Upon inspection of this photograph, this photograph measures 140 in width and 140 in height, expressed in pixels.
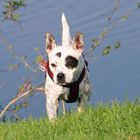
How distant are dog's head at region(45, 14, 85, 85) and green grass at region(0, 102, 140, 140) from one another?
2.88ft

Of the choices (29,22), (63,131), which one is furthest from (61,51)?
(29,22)

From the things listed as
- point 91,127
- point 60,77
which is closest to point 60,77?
point 60,77

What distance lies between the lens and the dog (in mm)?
9172

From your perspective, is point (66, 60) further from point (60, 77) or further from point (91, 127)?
point (91, 127)

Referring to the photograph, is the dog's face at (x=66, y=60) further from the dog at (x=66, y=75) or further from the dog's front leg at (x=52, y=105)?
the dog's front leg at (x=52, y=105)

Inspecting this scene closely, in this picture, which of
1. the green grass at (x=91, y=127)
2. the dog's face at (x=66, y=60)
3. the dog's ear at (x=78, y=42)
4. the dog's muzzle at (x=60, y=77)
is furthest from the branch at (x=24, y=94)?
the green grass at (x=91, y=127)

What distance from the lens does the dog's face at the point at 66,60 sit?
9117 millimetres

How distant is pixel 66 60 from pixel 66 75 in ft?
0.68

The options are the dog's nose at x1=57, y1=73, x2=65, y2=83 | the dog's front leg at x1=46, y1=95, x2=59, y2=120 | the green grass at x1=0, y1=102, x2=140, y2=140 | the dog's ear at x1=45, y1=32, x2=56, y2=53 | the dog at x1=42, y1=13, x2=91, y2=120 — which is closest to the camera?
the green grass at x1=0, y1=102, x2=140, y2=140

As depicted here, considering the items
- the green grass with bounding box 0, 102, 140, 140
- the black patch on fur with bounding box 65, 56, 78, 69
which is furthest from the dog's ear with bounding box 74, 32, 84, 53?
the green grass with bounding box 0, 102, 140, 140

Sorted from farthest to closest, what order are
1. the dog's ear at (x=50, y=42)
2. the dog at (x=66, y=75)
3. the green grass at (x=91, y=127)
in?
the dog's ear at (x=50, y=42) → the dog at (x=66, y=75) → the green grass at (x=91, y=127)

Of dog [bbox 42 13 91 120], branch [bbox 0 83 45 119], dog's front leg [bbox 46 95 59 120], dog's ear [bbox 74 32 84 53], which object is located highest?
dog's ear [bbox 74 32 84 53]

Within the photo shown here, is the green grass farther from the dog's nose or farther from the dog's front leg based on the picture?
the dog's front leg

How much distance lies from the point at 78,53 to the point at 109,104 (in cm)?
123
